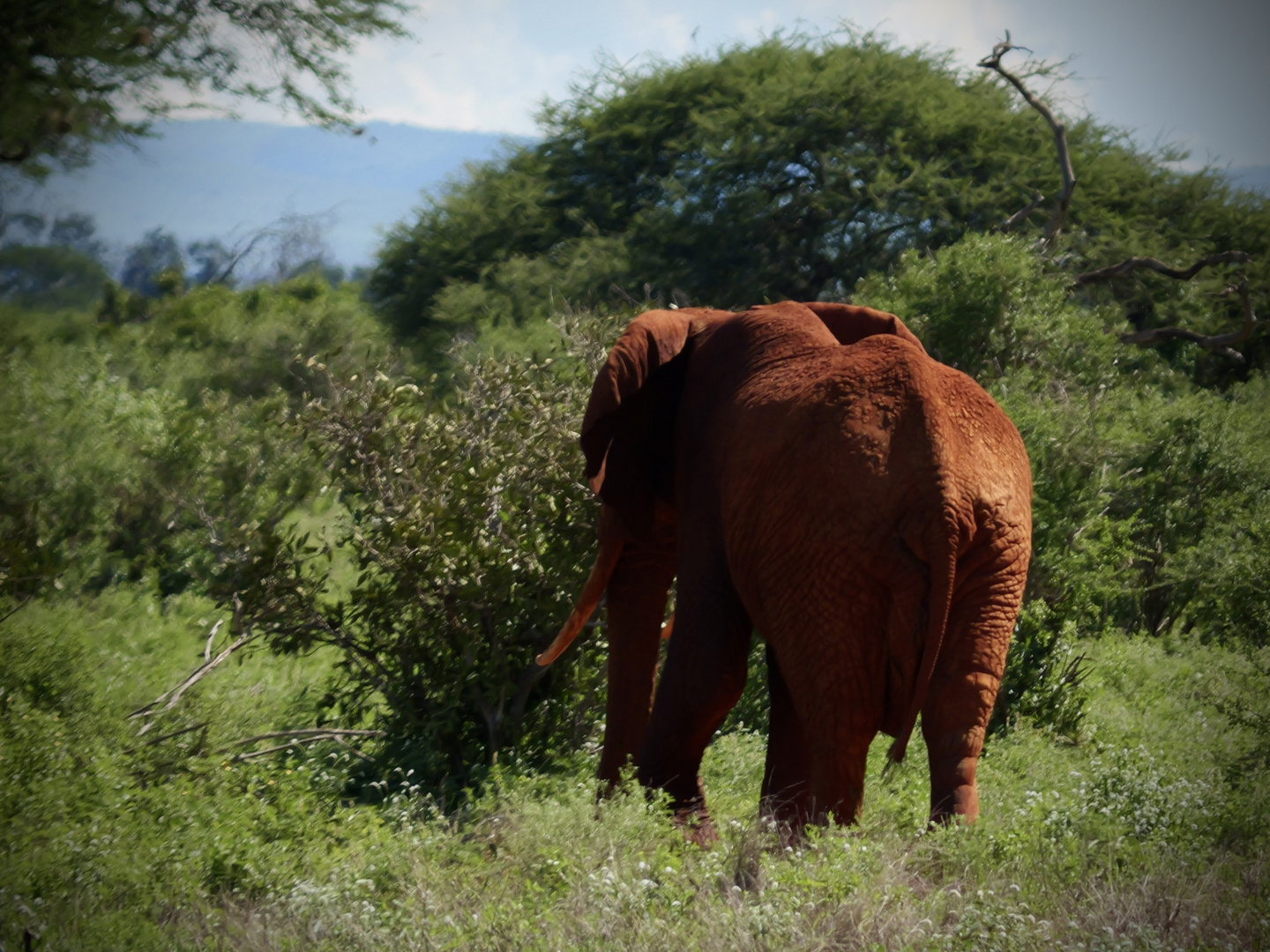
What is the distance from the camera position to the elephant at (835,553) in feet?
15.1

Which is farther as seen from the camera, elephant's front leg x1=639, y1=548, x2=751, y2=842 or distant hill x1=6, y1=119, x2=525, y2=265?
distant hill x1=6, y1=119, x2=525, y2=265

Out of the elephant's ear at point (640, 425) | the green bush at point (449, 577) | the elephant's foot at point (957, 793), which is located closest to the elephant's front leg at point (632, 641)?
the elephant's ear at point (640, 425)

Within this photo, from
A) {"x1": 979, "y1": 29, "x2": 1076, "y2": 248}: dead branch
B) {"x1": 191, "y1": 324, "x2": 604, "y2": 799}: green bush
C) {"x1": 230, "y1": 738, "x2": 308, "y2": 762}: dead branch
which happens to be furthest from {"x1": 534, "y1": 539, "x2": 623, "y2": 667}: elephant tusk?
{"x1": 979, "y1": 29, "x2": 1076, "y2": 248}: dead branch

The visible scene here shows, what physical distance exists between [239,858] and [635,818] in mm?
1646

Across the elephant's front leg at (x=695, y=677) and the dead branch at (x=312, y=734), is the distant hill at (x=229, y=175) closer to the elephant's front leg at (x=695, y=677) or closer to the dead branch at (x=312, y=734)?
the dead branch at (x=312, y=734)

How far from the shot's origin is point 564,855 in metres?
4.76

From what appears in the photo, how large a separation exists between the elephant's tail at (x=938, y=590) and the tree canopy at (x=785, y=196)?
47.1 feet

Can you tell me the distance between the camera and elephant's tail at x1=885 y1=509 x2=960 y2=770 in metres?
4.45

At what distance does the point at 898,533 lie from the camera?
4594mm

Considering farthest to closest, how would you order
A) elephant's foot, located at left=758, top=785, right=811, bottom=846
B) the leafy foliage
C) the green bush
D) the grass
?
the leafy foliage → the green bush → elephant's foot, located at left=758, top=785, right=811, bottom=846 → the grass

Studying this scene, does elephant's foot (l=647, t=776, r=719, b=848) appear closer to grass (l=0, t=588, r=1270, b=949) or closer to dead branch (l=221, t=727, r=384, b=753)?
grass (l=0, t=588, r=1270, b=949)

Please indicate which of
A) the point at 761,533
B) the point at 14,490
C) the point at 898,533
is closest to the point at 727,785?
the point at 761,533

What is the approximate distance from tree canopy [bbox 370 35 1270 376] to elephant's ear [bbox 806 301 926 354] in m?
12.8

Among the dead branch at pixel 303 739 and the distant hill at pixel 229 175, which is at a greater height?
the distant hill at pixel 229 175
